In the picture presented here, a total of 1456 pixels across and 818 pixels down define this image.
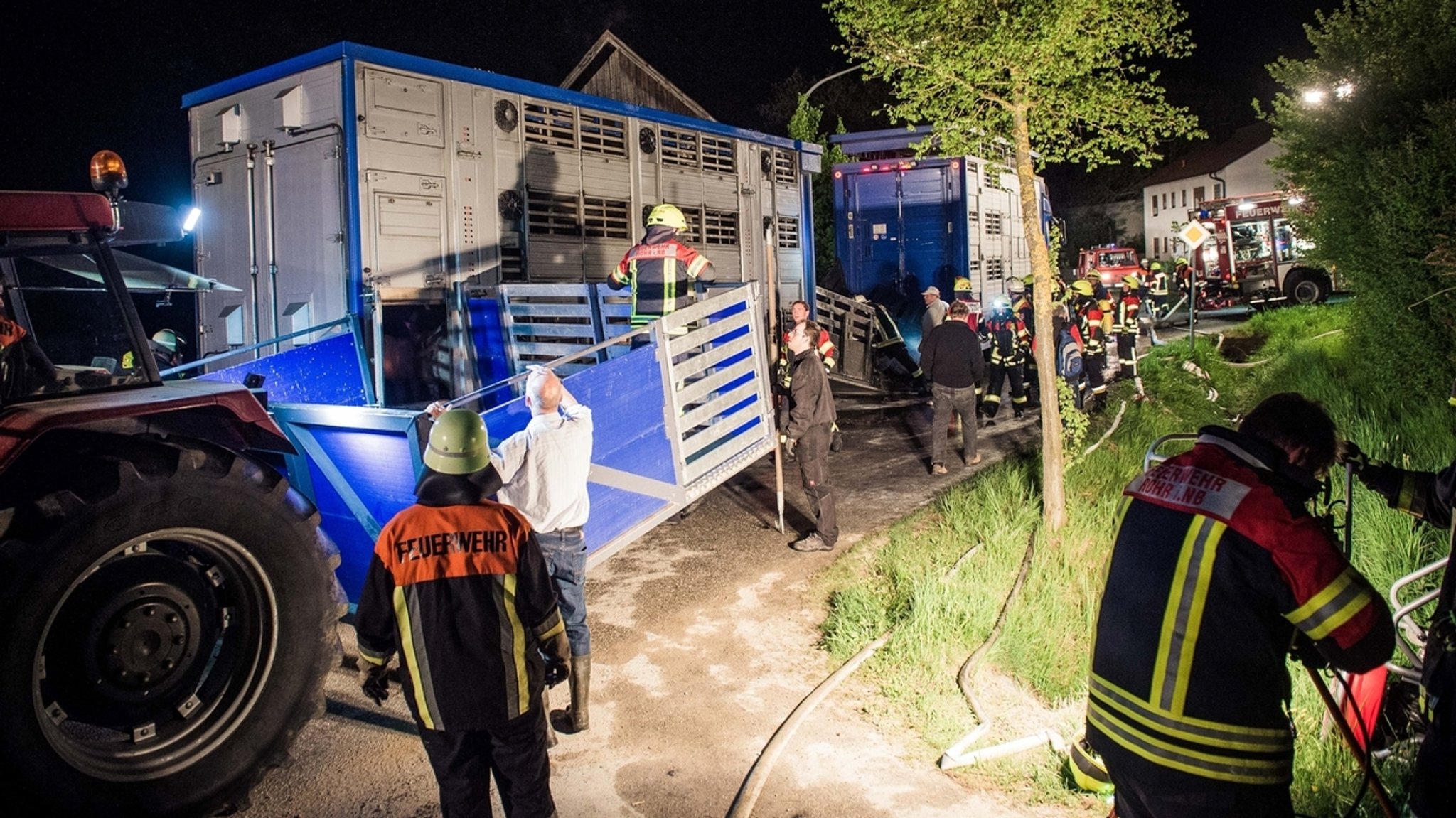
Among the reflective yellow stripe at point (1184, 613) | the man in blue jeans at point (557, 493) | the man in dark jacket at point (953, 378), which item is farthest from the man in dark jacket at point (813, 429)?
the reflective yellow stripe at point (1184, 613)

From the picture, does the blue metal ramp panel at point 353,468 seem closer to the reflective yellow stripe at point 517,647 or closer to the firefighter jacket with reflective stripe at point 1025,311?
the reflective yellow stripe at point 517,647

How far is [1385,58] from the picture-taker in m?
10.2

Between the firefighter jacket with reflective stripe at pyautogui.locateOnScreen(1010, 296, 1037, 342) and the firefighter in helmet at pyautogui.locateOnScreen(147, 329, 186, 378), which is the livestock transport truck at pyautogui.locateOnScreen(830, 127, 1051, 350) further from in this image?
the firefighter in helmet at pyautogui.locateOnScreen(147, 329, 186, 378)

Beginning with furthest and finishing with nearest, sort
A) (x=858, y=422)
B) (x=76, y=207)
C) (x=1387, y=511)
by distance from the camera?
(x=858, y=422), (x=1387, y=511), (x=76, y=207)

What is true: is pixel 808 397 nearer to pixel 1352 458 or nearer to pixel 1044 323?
pixel 1044 323

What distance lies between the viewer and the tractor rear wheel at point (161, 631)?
321cm

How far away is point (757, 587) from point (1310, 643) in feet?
14.7

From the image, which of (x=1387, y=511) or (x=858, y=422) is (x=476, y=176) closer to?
(x=858, y=422)

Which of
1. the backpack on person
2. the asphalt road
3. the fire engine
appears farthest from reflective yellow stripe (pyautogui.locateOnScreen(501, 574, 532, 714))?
the fire engine

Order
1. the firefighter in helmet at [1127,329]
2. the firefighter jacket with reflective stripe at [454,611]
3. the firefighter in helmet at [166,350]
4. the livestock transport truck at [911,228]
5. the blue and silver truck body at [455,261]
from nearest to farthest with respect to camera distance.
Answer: the firefighter jacket with reflective stripe at [454,611], the blue and silver truck body at [455,261], the firefighter in helmet at [166,350], the firefighter in helmet at [1127,329], the livestock transport truck at [911,228]

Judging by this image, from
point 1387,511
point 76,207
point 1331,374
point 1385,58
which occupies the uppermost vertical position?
point 1385,58

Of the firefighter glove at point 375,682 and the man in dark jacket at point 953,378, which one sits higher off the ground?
the man in dark jacket at point 953,378

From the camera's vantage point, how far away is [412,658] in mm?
3049

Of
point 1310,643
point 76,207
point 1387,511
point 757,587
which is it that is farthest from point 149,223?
point 1387,511
